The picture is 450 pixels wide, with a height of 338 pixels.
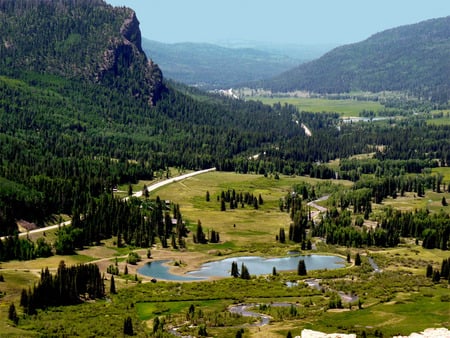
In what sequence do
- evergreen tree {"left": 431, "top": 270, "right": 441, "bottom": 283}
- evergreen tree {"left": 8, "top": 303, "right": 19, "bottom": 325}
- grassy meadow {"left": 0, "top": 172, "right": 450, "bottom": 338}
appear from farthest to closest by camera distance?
evergreen tree {"left": 431, "top": 270, "right": 441, "bottom": 283}, grassy meadow {"left": 0, "top": 172, "right": 450, "bottom": 338}, evergreen tree {"left": 8, "top": 303, "right": 19, "bottom": 325}

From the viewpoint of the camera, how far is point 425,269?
188 meters

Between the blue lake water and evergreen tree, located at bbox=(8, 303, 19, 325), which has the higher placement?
evergreen tree, located at bbox=(8, 303, 19, 325)

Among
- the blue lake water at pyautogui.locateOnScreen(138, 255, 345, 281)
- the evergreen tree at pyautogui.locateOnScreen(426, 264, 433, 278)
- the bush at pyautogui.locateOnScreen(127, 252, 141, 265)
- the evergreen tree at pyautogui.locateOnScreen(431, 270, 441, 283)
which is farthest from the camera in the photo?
the bush at pyautogui.locateOnScreen(127, 252, 141, 265)

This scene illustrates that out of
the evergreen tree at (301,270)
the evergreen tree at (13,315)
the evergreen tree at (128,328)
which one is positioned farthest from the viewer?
the evergreen tree at (301,270)

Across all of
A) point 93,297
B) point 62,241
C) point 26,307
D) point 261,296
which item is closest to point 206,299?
point 261,296

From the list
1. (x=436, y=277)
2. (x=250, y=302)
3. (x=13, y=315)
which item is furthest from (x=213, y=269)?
(x=13, y=315)

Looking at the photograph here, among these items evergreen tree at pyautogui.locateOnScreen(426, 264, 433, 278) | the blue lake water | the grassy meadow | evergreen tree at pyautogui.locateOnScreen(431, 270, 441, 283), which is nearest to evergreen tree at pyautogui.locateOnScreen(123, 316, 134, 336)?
the grassy meadow

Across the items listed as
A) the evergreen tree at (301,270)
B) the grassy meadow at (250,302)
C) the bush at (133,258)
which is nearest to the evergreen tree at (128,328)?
the grassy meadow at (250,302)

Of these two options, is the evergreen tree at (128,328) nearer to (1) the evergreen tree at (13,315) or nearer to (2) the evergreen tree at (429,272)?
(1) the evergreen tree at (13,315)

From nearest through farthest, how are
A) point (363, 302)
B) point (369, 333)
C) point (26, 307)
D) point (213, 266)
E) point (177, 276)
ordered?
1. point (369, 333)
2. point (26, 307)
3. point (363, 302)
4. point (177, 276)
5. point (213, 266)

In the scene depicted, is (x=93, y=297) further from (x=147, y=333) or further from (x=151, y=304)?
(x=147, y=333)

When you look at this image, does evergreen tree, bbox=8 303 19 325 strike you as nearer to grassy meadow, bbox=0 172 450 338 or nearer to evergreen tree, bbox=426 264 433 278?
grassy meadow, bbox=0 172 450 338

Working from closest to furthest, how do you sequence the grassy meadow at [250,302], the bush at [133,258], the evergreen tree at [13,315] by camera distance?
the evergreen tree at [13,315], the grassy meadow at [250,302], the bush at [133,258]

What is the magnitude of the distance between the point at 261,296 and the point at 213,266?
39.0 m
